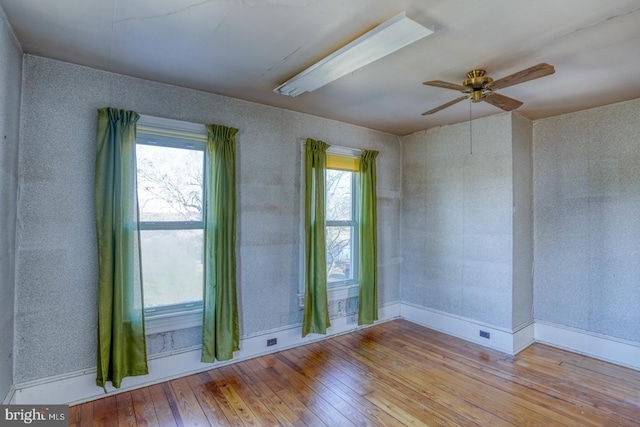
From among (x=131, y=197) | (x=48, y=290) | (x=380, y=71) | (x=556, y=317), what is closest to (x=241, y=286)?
(x=131, y=197)

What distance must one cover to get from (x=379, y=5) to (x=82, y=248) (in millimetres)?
2662

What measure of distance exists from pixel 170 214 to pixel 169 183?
274mm

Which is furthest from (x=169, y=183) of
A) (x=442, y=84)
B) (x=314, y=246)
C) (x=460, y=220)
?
(x=460, y=220)

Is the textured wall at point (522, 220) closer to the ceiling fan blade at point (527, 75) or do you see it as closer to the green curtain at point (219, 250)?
the ceiling fan blade at point (527, 75)

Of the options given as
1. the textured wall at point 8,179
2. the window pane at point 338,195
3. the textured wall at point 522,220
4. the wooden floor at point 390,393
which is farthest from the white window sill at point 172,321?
the textured wall at point 522,220

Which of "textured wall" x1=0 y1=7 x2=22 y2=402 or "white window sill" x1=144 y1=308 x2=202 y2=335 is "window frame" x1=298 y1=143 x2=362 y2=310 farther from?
"textured wall" x1=0 y1=7 x2=22 y2=402

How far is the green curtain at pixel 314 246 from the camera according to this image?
363cm

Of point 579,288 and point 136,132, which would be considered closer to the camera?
point 136,132

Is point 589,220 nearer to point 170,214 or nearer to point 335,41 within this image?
point 335,41

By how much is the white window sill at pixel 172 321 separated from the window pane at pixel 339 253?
1.60 m

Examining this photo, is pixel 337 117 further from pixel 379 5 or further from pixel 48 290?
pixel 48 290

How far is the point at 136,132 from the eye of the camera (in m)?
2.74

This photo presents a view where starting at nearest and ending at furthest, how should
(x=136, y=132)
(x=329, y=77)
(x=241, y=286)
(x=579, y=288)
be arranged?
1. (x=329, y=77)
2. (x=136, y=132)
3. (x=241, y=286)
4. (x=579, y=288)

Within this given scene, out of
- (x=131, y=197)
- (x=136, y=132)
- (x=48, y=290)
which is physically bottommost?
(x=48, y=290)
